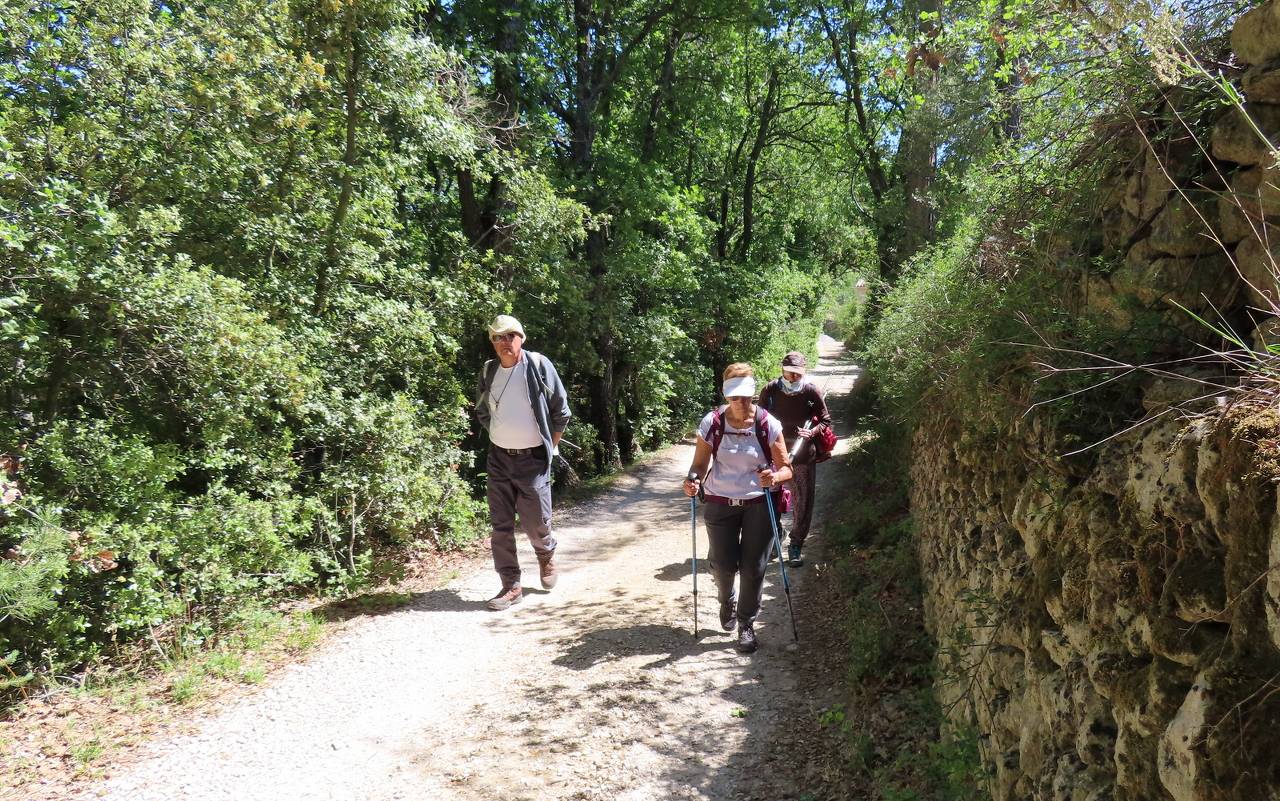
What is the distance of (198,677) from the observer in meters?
4.80

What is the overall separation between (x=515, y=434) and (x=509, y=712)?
2268mm

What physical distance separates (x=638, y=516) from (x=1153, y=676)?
319 inches

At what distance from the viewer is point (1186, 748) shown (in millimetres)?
1637

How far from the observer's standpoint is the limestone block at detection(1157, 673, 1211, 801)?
5.25 feet

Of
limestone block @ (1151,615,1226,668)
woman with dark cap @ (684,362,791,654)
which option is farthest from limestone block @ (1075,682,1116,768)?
woman with dark cap @ (684,362,791,654)

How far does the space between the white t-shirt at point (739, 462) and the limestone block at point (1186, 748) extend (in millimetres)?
3223

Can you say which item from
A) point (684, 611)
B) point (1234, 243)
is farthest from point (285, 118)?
point (1234, 243)

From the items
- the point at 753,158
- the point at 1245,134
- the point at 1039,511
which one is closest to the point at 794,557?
the point at 1039,511

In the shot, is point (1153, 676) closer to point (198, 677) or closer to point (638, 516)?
point (198, 677)

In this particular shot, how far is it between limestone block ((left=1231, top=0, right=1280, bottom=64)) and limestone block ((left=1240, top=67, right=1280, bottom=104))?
2.4 inches

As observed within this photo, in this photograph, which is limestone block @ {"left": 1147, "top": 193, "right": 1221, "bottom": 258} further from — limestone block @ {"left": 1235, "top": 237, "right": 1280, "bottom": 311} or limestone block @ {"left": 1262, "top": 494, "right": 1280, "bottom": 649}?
limestone block @ {"left": 1262, "top": 494, "right": 1280, "bottom": 649}

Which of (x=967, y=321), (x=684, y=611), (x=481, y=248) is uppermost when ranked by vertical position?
(x=481, y=248)

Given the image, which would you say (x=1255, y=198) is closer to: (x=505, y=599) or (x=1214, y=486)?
(x=1214, y=486)

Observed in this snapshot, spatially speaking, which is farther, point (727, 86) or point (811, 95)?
point (811, 95)
